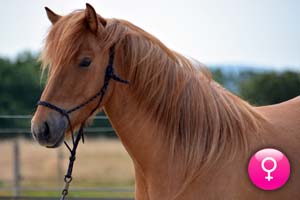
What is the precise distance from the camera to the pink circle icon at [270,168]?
10.3 feet

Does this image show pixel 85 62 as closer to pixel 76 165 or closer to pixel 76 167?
pixel 76 167

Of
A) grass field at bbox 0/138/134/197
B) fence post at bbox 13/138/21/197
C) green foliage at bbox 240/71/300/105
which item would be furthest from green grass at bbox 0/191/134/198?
green foliage at bbox 240/71/300/105

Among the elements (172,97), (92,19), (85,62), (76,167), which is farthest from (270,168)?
(76,167)

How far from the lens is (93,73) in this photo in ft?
10.5

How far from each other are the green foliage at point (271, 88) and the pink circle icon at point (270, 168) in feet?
26.8

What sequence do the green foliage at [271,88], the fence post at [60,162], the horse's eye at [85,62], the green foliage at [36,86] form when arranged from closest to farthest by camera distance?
the horse's eye at [85,62], the fence post at [60,162], the green foliage at [271,88], the green foliage at [36,86]

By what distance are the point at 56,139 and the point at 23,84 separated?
11538 millimetres

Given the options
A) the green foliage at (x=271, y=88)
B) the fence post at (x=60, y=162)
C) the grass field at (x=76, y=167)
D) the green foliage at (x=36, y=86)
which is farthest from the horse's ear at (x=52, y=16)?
the green foliage at (x=271, y=88)

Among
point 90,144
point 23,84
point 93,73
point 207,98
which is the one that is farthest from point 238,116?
point 23,84

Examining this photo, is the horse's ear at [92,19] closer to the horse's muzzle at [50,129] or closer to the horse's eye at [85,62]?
the horse's eye at [85,62]

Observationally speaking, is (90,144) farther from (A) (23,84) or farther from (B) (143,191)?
(B) (143,191)

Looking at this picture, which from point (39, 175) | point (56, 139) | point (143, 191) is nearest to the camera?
point (56, 139)

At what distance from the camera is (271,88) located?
1257cm

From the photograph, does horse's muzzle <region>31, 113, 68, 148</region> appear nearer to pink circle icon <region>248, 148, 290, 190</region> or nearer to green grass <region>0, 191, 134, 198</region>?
pink circle icon <region>248, 148, 290, 190</region>
